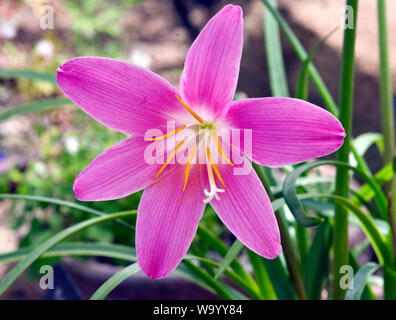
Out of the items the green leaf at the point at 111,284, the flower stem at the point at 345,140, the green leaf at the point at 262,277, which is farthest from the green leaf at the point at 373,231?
the green leaf at the point at 111,284

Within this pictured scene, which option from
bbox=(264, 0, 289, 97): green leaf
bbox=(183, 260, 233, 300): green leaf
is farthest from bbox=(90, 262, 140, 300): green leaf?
bbox=(264, 0, 289, 97): green leaf

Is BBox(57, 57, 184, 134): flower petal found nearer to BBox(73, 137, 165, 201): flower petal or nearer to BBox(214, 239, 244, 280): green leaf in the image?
BBox(73, 137, 165, 201): flower petal

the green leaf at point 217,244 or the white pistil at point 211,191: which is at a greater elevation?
the white pistil at point 211,191

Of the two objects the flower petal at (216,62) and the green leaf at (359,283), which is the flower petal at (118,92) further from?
the green leaf at (359,283)

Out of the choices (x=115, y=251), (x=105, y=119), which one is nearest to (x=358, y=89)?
(x=115, y=251)

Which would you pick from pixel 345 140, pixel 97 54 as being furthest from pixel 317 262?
pixel 97 54
